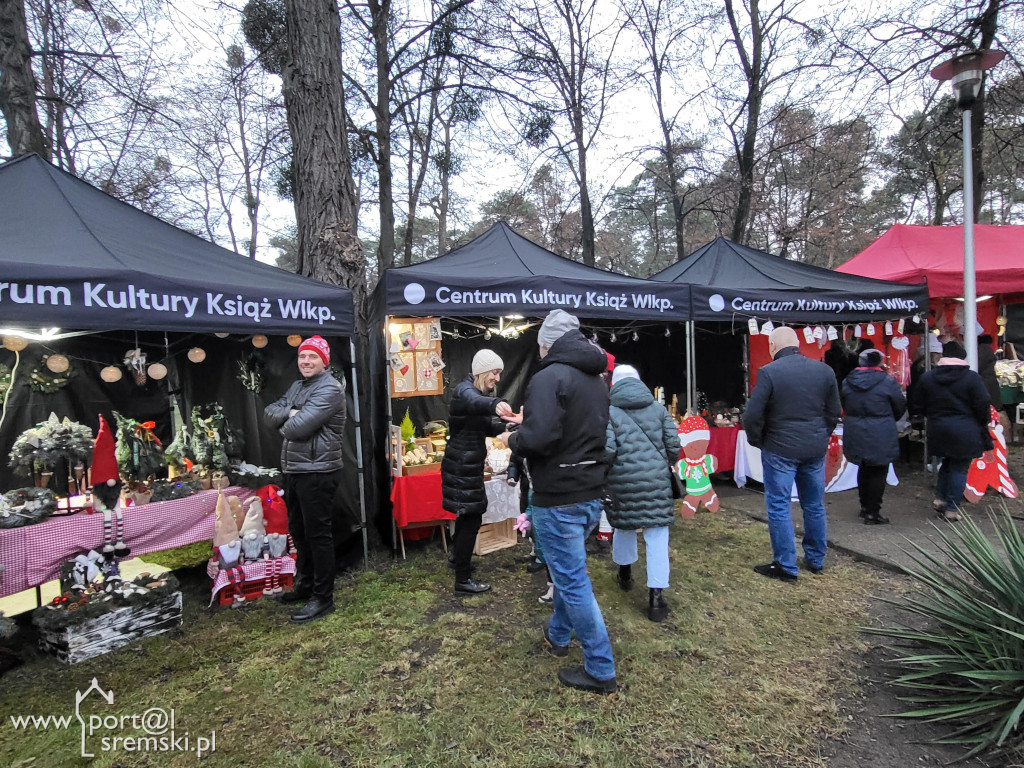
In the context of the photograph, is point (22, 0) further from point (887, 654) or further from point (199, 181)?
point (199, 181)

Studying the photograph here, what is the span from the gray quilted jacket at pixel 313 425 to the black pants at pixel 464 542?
2.93ft

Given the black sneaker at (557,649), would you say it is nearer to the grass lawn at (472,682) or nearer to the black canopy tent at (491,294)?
the grass lawn at (472,682)

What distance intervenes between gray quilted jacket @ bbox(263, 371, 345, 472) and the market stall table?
4.74m

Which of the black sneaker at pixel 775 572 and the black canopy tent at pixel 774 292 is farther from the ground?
the black canopy tent at pixel 774 292

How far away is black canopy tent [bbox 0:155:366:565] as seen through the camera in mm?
2703

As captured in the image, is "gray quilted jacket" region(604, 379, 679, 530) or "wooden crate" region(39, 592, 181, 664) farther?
"gray quilted jacket" region(604, 379, 679, 530)

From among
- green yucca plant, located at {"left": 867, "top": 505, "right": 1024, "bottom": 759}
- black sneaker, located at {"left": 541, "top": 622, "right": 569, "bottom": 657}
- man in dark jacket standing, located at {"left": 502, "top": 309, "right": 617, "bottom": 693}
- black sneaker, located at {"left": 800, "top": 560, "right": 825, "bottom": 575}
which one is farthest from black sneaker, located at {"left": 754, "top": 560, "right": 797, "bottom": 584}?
man in dark jacket standing, located at {"left": 502, "top": 309, "right": 617, "bottom": 693}

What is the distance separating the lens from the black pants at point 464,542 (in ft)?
11.6

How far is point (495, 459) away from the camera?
4.73 m

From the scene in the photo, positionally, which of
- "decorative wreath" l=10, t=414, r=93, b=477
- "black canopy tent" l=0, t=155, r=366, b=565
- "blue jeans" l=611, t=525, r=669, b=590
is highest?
"black canopy tent" l=0, t=155, r=366, b=565

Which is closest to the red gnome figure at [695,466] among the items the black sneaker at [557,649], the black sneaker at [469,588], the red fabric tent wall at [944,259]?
the black sneaker at [469,588]

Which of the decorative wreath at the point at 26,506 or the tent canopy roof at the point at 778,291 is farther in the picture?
the tent canopy roof at the point at 778,291

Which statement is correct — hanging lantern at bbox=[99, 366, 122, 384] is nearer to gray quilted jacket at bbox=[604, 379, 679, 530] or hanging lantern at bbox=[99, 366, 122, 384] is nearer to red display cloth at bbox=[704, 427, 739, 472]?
gray quilted jacket at bbox=[604, 379, 679, 530]

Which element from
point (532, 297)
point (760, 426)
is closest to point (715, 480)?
point (760, 426)
